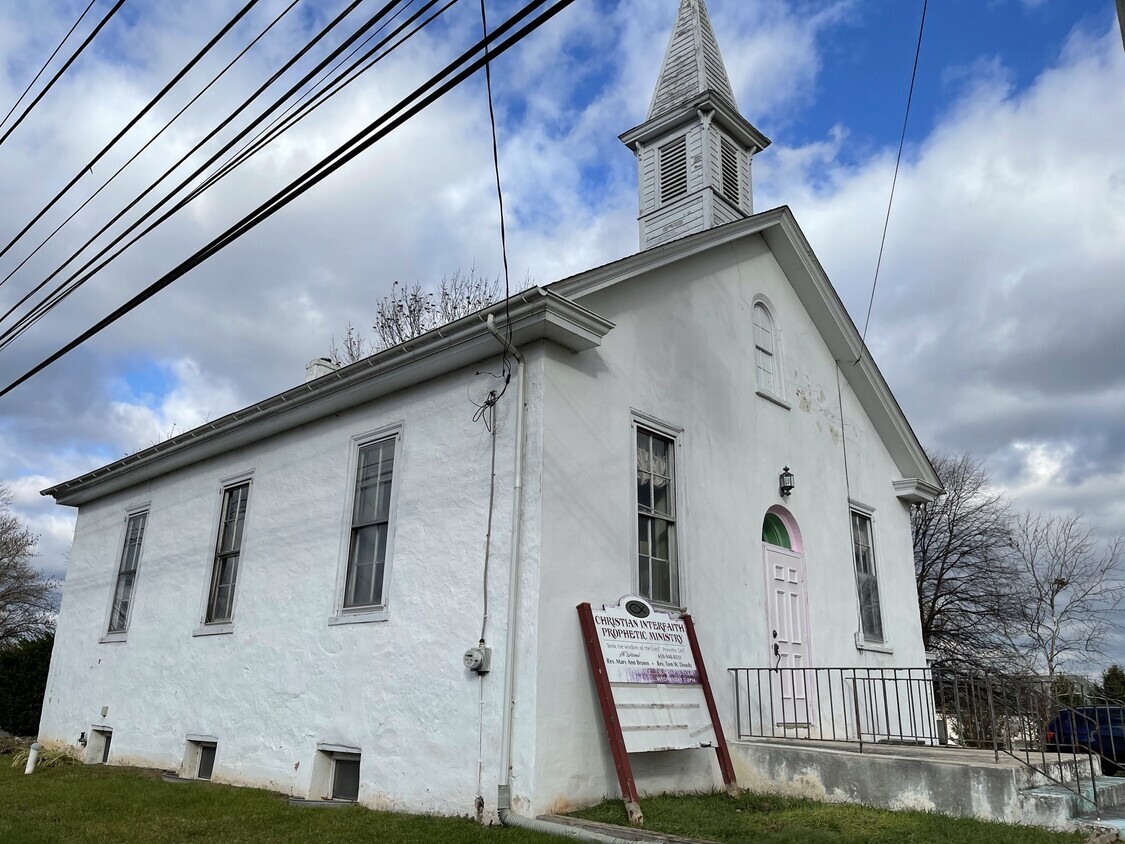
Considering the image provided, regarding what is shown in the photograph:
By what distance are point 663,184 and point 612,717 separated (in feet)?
30.1

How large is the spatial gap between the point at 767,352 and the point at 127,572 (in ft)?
35.9

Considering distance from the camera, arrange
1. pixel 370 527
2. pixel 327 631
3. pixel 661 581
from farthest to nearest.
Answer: pixel 370 527 < pixel 327 631 < pixel 661 581

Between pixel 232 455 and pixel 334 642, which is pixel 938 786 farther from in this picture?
pixel 232 455

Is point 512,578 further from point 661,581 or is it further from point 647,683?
point 661,581

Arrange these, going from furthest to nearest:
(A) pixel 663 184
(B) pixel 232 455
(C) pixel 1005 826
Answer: (A) pixel 663 184 → (B) pixel 232 455 → (C) pixel 1005 826

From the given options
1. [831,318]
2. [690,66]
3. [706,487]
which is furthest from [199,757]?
[690,66]

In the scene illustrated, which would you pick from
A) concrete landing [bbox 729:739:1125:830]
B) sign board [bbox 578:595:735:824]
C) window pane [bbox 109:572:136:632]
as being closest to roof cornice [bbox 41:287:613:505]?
window pane [bbox 109:572:136:632]

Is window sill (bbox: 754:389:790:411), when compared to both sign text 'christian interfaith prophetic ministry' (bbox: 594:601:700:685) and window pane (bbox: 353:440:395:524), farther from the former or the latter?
window pane (bbox: 353:440:395:524)

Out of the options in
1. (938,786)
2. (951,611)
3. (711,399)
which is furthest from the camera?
(951,611)

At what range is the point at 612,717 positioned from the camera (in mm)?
8242

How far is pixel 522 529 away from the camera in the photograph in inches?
341

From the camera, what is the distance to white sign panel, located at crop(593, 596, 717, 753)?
848cm

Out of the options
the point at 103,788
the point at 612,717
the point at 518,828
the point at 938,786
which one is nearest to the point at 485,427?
the point at 612,717

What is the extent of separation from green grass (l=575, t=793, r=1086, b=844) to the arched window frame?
18.8ft
